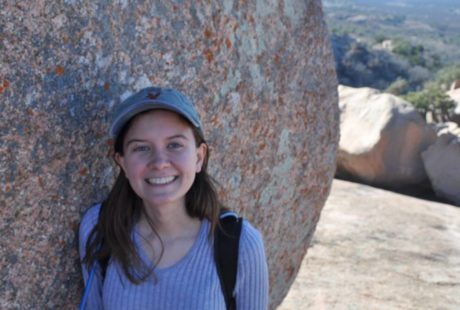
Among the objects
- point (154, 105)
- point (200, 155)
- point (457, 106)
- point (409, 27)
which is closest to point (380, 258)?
point (200, 155)

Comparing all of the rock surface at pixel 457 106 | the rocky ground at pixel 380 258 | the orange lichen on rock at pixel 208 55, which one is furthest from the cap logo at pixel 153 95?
the rock surface at pixel 457 106

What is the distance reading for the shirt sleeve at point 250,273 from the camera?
201 cm

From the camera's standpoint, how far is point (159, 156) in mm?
1997

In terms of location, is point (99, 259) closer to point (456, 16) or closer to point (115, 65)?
point (115, 65)

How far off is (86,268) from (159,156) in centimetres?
45

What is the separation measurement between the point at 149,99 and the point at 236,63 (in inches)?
45.0

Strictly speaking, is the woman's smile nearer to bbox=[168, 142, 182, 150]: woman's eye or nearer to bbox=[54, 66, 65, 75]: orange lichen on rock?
bbox=[168, 142, 182, 150]: woman's eye

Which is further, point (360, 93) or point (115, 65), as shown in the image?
point (360, 93)

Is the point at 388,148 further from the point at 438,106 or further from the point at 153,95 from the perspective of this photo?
the point at 153,95

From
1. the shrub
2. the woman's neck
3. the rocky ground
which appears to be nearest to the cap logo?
the woman's neck

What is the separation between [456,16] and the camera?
81.2 metres

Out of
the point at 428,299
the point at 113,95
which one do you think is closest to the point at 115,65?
the point at 113,95

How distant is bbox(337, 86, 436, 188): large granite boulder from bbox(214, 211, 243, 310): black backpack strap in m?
7.99

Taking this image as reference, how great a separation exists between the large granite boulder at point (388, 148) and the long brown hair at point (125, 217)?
25.7ft
